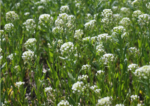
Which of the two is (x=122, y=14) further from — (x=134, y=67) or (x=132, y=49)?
(x=134, y=67)

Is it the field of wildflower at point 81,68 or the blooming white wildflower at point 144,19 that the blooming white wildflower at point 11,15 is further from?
the blooming white wildflower at point 144,19

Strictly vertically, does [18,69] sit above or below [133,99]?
above

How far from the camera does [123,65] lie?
8.62 feet

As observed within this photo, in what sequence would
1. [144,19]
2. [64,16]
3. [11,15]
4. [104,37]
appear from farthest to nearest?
[11,15]
[64,16]
[144,19]
[104,37]

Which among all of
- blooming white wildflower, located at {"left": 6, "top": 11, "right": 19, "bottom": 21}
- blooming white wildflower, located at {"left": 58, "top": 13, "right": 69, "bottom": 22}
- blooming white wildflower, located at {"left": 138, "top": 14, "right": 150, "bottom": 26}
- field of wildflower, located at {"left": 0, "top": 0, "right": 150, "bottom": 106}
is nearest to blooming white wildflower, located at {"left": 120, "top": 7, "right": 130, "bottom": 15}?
field of wildflower, located at {"left": 0, "top": 0, "right": 150, "bottom": 106}

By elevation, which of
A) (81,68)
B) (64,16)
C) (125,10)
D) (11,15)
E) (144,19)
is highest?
(125,10)

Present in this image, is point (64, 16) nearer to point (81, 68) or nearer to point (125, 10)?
point (81, 68)

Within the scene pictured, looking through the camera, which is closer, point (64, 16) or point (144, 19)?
point (144, 19)

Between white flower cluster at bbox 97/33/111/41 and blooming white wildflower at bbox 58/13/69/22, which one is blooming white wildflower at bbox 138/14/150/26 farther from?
blooming white wildflower at bbox 58/13/69/22

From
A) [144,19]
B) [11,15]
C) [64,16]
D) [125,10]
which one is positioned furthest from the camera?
[125,10]

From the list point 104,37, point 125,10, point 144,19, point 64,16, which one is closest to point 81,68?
point 104,37

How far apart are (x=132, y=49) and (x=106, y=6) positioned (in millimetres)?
2288

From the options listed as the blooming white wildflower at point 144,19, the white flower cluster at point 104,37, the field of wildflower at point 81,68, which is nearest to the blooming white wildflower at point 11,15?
the field of wildflower at point 81,68

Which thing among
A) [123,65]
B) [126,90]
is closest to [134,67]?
[123,65]
